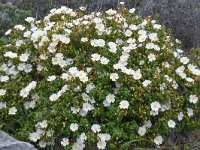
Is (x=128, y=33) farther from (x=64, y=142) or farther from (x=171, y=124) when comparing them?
(x=64, y=142)

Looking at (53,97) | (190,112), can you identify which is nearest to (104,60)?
(53,97)

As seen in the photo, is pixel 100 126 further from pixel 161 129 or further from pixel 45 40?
pixel 45 40

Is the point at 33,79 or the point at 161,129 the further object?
the point at 33,79

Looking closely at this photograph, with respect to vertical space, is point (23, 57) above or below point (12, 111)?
above

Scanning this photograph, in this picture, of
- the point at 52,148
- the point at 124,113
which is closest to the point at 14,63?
the point at 52,148

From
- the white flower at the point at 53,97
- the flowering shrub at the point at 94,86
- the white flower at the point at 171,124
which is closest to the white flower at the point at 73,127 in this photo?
the flowering shrub at the point at 94,86

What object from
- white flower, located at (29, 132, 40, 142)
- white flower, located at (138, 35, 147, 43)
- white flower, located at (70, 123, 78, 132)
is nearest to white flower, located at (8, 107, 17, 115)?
white flower, located at (29, 132, 40, 142)

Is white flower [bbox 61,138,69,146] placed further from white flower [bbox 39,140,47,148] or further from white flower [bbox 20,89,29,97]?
white flower [bbox 20,89,29,97]

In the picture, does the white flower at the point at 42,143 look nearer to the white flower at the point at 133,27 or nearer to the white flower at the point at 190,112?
Answer: the white flower at the point at 190,112
